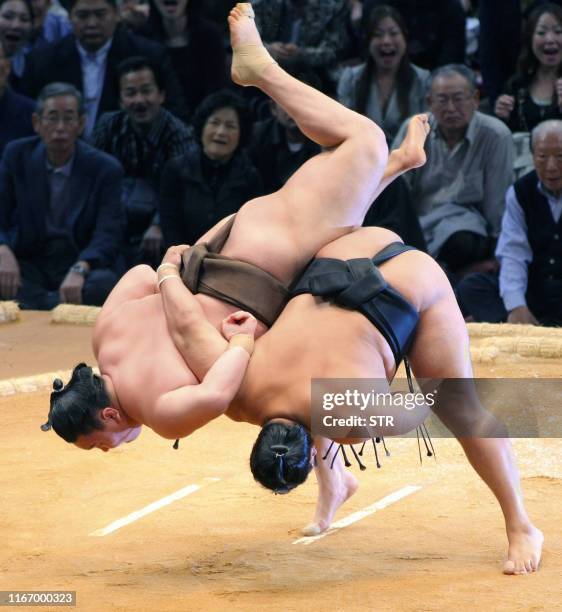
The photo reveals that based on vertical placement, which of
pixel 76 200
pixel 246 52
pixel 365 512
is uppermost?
pixel 246 52

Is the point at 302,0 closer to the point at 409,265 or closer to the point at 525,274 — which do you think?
the point at 525,274

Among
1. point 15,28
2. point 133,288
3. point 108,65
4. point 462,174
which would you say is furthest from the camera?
point 15,28

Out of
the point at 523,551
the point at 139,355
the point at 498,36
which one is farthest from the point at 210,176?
the point at 523,551

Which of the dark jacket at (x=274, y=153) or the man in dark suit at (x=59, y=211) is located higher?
the dark jacket at (x=274, y=153)

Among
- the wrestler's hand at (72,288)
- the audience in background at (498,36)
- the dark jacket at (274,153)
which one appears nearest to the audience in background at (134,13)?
the dark jacket at (274,153)

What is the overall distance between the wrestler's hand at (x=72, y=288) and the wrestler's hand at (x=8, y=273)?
26 cm

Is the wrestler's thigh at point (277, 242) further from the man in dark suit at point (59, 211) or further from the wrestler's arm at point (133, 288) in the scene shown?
the man in dark suit at point (59, 211)

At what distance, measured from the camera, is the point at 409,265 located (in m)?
2.71

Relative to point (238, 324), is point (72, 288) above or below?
below

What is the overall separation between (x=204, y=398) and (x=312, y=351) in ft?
0.83

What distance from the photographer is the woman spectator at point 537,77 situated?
532cm

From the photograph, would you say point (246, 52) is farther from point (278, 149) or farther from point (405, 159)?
point (278, 149)

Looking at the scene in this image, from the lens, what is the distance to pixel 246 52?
9.68 ft

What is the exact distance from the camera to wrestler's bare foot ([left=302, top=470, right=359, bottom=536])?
10.2 feet
